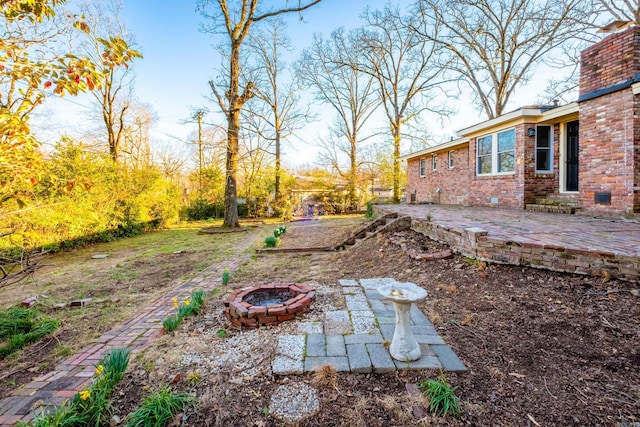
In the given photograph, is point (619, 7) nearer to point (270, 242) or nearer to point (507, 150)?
point (507, 150)

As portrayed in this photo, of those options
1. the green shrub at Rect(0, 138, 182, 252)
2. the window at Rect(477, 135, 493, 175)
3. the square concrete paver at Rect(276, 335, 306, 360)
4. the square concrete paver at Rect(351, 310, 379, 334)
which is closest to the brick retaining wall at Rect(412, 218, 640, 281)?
the square concrete paver at Rect(351, 310, 379, 334)

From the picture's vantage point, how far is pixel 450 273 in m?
3.99

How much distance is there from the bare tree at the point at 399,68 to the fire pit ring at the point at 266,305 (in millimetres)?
14930

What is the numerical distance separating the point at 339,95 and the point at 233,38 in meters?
11.8

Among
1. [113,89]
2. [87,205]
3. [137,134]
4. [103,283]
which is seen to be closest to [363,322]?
[103,283]

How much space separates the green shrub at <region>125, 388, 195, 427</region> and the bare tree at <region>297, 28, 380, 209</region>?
1873 centimetres

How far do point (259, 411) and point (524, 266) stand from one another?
11.0ft

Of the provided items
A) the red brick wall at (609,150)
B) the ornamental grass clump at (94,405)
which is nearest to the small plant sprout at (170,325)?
the ornamental grass clump at (94,405)

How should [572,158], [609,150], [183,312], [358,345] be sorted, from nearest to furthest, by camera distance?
[358,345] → [183,312] → [609,150] → [572,158]

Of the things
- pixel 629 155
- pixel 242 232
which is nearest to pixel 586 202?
pixel 629 155

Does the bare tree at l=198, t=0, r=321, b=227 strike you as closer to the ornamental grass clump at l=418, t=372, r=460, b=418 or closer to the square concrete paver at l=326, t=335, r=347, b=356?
the square concrete paver at l=326, t=335, r=347, b=356

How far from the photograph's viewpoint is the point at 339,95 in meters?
22.7

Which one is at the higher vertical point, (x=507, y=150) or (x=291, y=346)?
(x=507, y=150)

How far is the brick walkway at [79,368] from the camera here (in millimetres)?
2074
